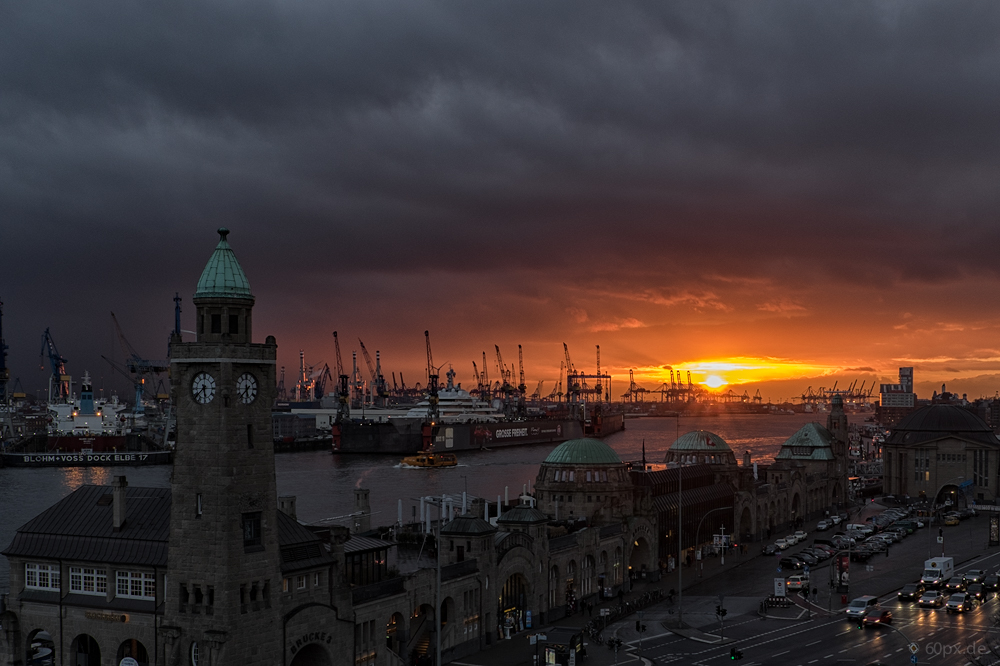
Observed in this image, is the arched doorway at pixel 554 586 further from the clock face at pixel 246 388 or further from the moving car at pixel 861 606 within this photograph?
the clock face at pixel 246 388

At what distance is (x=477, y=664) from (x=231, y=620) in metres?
21.3

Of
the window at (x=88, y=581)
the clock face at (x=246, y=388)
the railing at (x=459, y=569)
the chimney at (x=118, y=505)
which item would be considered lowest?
the railing at (x=459, y=569)

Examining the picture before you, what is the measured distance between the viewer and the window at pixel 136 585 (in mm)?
55253

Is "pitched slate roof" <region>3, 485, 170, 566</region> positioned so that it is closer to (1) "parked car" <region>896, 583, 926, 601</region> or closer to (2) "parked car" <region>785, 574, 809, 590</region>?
(2) "parked car" <region>785, 574, 809, 590</region>

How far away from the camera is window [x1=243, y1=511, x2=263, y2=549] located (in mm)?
53500

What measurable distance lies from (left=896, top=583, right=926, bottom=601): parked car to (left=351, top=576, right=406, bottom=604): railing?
4771cm

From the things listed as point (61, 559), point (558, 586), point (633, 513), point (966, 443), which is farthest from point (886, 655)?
point (966, 443)

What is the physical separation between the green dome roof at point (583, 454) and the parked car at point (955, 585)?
31209mm

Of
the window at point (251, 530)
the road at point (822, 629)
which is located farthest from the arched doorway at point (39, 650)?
the road at point (822, 629)

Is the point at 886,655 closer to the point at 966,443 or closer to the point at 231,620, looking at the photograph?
the point at 231,620

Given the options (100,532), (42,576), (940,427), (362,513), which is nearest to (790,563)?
(362,513)

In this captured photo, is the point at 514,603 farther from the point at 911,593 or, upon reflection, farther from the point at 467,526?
the point at 911,593

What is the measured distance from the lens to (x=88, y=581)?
188 feet

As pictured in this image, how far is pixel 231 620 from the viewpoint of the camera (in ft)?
171
